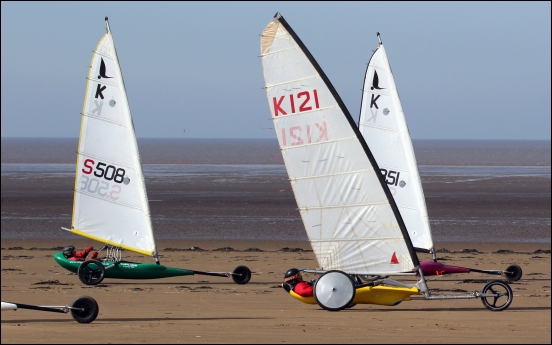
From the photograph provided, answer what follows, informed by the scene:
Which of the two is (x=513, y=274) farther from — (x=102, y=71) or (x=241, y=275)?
(x=102, y=71)

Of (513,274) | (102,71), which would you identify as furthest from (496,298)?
(102,71)

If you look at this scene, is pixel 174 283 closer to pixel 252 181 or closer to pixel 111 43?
pixel 111 43

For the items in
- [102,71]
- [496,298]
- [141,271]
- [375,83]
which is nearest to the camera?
[496,298]

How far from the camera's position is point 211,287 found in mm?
15250

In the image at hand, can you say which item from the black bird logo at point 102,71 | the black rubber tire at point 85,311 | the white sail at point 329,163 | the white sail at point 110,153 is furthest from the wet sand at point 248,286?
the black bird logo at point 102,71

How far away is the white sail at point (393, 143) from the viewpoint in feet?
56.8

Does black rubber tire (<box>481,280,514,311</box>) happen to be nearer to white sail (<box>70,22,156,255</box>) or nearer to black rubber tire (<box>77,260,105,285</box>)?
black rubber tire (<box>77,260,105,285</box>)

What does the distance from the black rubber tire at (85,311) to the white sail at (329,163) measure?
3.52 metres

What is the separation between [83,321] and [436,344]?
439 cm

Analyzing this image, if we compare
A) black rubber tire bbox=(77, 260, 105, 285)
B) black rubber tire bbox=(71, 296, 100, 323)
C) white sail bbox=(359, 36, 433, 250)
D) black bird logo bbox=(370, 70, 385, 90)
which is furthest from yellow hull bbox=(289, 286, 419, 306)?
black bird logo bbox=(370, 70, 385, 90)

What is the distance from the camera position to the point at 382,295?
12.3 metres

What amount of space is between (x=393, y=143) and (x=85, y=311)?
8.60 metres

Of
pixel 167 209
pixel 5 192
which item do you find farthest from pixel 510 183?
pixel 5 192

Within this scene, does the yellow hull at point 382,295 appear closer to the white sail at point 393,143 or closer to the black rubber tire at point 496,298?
the black rubber tire at point 496,298
